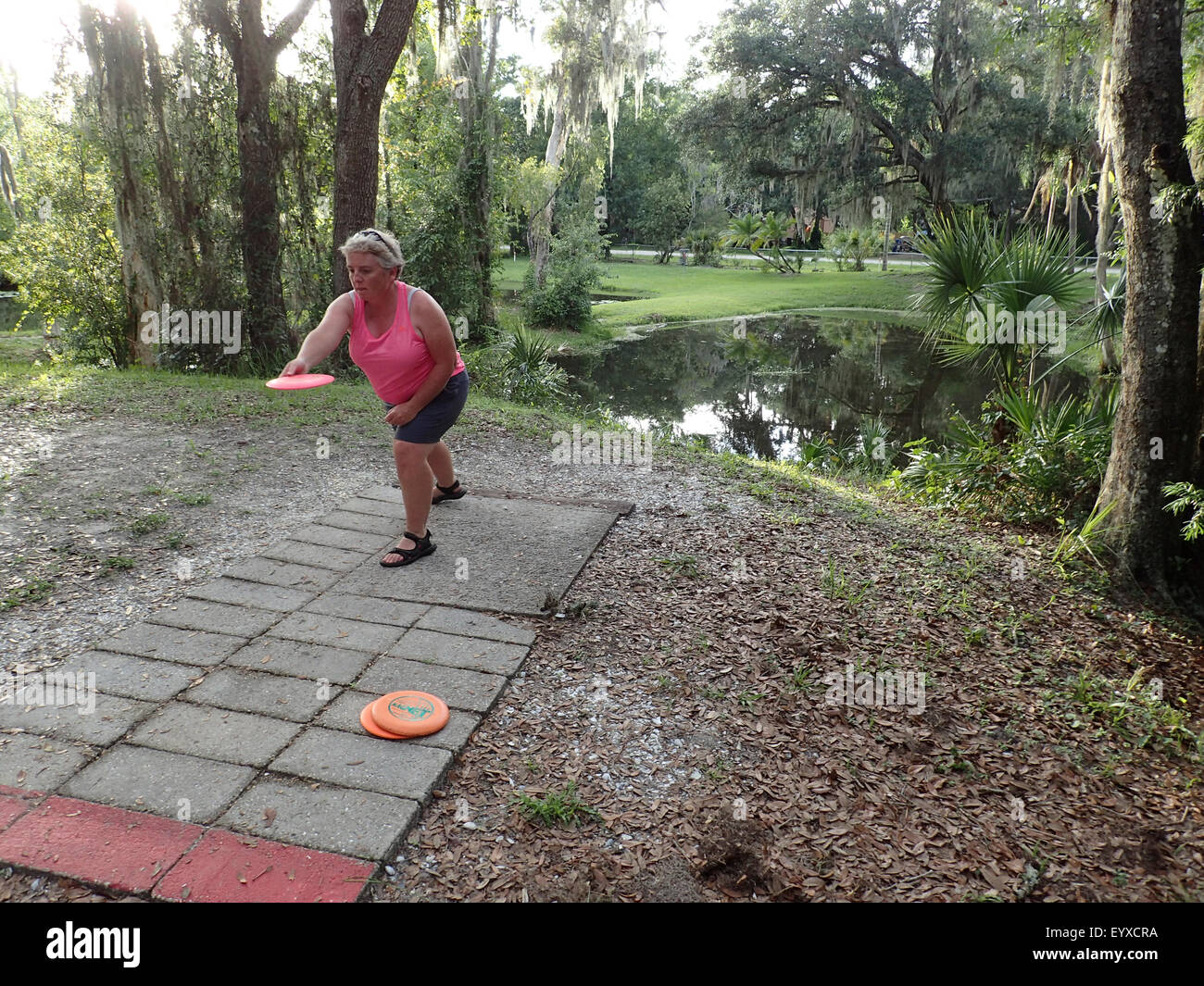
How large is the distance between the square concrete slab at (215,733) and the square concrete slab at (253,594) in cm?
86

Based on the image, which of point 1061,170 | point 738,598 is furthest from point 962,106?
point 738,598

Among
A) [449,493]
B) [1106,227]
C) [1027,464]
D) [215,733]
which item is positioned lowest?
[215,733]

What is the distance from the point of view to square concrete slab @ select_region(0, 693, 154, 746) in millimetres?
2779

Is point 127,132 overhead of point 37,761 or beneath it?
overhead

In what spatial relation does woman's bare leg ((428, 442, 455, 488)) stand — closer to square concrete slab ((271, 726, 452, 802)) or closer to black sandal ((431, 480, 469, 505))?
black sandal ((431, 480, 469, 505))

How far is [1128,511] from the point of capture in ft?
14.9

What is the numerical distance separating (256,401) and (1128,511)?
725cm

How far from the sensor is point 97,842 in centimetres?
230

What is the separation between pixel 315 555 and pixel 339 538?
11.3 inches

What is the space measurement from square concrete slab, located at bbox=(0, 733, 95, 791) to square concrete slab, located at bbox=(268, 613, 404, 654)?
933 millimetres

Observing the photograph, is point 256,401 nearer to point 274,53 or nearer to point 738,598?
point 274,53

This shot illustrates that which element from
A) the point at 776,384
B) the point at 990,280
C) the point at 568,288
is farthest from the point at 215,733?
the point at 568,288

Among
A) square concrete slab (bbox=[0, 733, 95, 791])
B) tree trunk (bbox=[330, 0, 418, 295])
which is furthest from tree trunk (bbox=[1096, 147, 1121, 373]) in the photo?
tree trunk (bbox=[330, 0, 418, 295])

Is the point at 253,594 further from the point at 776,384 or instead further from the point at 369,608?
the point at 776,384
